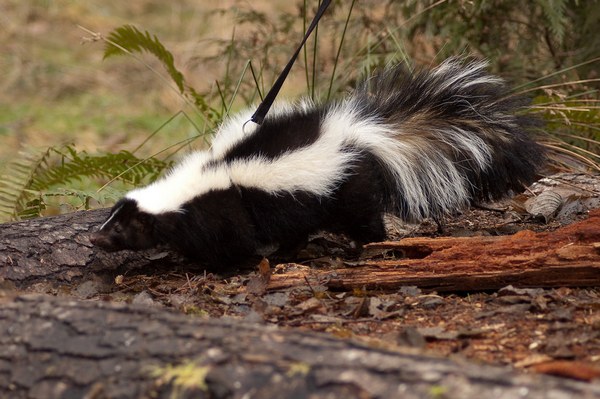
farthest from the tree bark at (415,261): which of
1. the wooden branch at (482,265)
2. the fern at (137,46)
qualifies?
the fern at (137,46)

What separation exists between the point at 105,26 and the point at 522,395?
1220 cm

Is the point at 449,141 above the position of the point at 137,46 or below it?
below

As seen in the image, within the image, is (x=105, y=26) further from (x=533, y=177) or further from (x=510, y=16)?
(x=533, y=177)

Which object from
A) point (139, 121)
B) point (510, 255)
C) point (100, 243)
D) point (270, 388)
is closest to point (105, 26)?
point (139, 121)

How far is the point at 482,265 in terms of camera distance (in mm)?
3619

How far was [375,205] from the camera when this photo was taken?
176 inches

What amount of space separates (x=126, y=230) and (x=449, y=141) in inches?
70.1

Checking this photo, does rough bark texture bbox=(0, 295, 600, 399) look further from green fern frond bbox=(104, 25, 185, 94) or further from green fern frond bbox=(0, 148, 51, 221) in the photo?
green fern frond bbox=(104, 25, 185, 94)

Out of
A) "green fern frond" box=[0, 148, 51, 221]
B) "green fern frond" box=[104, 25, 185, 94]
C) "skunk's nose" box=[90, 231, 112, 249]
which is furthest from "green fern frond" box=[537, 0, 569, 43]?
"green fern frond" box=[0, 148, 51, 221]

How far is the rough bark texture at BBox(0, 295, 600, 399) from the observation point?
201 cm

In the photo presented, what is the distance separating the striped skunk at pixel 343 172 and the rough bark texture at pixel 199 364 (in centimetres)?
169

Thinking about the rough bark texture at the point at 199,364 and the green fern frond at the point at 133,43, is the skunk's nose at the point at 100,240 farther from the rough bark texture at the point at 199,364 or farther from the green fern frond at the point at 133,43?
the green fern frond at the point at 133,43

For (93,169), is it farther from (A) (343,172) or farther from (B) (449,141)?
(B) (449,141)

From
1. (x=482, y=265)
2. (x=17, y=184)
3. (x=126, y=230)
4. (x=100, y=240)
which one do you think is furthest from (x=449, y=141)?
(x=17, y=184)
